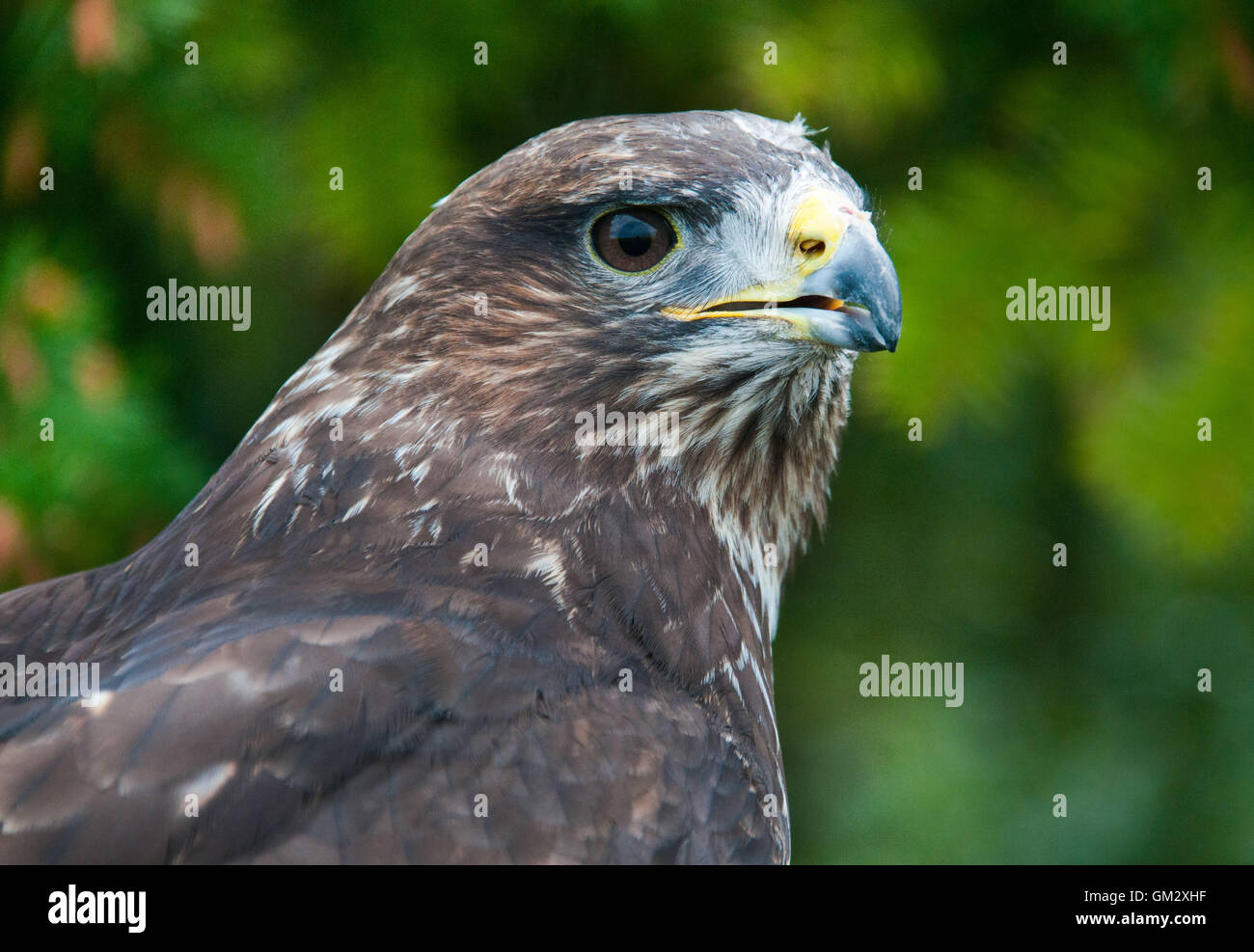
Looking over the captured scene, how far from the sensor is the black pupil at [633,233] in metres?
2.54

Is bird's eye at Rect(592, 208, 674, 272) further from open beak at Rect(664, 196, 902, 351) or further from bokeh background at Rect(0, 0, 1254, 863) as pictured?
bokeh background at Rect(0, 0, 1254, 863)

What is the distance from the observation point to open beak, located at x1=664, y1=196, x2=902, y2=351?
7.85 feet

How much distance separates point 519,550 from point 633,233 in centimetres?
61

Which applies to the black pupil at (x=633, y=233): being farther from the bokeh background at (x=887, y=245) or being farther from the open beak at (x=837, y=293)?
the bokeh background at (x=887, y=245)

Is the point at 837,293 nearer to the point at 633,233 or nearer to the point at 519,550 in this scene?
the point at 633,233

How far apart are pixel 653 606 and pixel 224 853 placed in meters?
0.88

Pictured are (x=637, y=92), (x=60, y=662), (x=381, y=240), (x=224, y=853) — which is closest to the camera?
(x=224, y=853)

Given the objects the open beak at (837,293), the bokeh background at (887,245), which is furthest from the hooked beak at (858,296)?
the bokeh background at (887,245)

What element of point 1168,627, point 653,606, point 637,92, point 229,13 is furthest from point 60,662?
point 1168,627

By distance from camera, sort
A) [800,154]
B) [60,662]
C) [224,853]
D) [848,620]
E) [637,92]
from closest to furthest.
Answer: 1. [224,853]
2. [60,662]
3. [800,154]
4. [637,92]
5. [848,620]

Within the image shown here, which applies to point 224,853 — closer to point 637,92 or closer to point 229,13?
point 229,13

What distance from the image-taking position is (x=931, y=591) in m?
4.56

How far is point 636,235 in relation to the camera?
2541 millimetres

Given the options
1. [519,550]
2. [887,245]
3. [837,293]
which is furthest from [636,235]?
[887,245]
